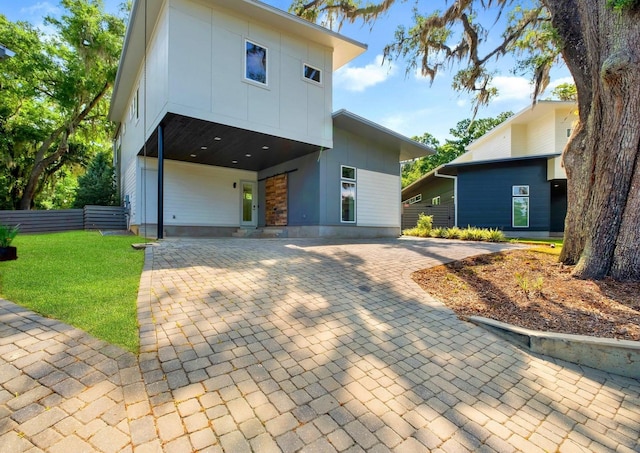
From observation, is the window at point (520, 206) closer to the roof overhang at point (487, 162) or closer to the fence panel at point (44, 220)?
the roof overhang at point (487, 162)

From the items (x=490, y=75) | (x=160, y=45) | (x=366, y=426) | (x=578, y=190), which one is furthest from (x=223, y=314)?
(x=490, y=75)

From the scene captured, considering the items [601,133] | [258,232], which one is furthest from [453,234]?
[258,232]

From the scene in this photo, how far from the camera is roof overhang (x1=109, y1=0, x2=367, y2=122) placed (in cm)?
862

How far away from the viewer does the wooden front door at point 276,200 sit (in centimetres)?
1294

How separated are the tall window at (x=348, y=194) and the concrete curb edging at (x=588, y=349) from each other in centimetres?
855

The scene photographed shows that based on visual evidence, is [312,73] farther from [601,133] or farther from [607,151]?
[607,151]

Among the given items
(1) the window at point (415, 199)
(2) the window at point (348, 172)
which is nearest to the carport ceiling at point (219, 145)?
(2) the window at point (348, 172)

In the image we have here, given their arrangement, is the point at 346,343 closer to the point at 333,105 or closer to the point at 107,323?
the point at 107,323

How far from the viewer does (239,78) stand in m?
9.15

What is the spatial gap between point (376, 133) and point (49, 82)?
17.2 m

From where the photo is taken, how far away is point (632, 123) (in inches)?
198

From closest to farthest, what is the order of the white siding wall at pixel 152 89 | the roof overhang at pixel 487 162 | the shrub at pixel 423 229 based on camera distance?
the white siding wall at pixel 152 89 → the roof overhang at pixel 487 162 → the shrub at pixel 423 229

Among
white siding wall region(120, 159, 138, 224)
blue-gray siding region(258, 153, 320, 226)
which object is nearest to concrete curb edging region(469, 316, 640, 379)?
blue-gray siding region(258, 153, 320, 226)

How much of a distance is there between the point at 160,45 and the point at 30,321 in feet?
27.6
